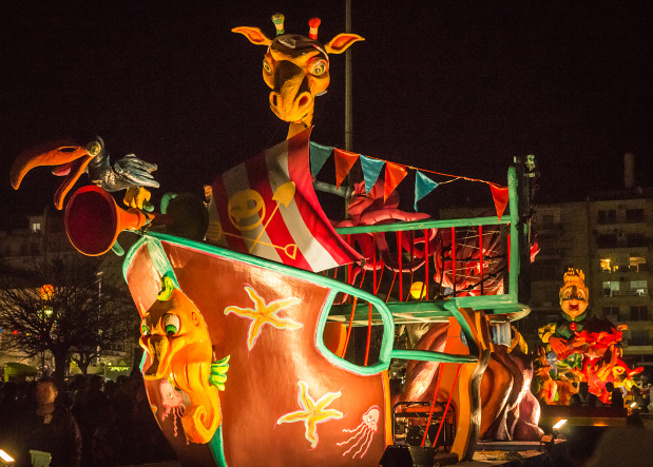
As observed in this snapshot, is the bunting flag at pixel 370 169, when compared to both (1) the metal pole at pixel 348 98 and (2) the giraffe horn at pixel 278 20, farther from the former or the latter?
(2) the giraffe horn at pixel 278 20

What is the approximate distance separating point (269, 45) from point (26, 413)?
4465 millimetres

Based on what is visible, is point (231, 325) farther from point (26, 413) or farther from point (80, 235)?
point (26, 413)

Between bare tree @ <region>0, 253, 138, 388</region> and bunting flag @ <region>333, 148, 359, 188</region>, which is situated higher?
bunting flag @ <region>333, 148, 359, 188</region>

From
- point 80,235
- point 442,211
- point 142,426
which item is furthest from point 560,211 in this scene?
point 80,235

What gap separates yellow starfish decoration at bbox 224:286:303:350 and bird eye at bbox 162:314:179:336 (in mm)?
488

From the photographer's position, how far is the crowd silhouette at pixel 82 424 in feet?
25.3

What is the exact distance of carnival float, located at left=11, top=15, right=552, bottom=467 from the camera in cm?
671

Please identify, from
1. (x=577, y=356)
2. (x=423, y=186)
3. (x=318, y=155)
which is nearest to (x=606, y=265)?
(x=577, y=356)

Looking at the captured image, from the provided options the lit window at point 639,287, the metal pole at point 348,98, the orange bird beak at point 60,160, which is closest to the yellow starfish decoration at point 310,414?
the orange bird beak at point 60,160

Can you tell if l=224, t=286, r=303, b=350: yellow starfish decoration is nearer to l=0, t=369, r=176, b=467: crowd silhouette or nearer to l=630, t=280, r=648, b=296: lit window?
l=0, t=369, r=176, b=467: crowd silhouette

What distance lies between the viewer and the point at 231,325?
22.8ft

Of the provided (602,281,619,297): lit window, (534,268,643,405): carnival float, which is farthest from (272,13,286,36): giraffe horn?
(602,281,619,297): lit window

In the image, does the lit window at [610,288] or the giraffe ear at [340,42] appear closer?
the giraffe ear at [340,42]

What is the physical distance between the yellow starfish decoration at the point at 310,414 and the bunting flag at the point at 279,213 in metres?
1.22
